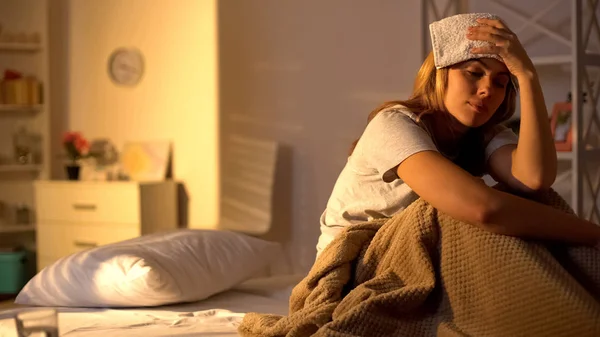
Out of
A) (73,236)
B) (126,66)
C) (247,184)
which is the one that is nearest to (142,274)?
(247,184)

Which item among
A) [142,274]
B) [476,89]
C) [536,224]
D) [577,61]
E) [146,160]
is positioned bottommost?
[142,274]

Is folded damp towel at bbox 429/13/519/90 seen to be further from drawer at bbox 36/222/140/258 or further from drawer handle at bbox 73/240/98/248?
drawer handle at bbox 73/240/98/248

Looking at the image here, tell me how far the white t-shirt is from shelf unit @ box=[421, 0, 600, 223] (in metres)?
1.23

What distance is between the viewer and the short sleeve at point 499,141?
5.66ft

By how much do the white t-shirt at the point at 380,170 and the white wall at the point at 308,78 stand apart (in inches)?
73.5

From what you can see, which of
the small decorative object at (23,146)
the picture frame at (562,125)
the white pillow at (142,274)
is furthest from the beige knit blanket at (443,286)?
the small decorative object at (23,146)

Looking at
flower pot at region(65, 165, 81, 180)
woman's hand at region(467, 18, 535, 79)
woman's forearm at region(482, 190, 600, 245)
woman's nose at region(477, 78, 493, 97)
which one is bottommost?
flower pot at region(65, 165, 81, 180)

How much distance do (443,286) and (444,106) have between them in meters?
0.41

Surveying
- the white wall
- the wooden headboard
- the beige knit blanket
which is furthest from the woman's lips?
the wooden headboard

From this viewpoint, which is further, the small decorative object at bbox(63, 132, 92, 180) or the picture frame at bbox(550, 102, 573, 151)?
the small decorative object at bbox(63, 132, 92, 180)

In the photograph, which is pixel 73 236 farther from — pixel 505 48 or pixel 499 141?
pixel 505 48

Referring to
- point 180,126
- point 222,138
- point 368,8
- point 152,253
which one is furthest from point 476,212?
point 180,126

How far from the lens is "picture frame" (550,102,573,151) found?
9.87 ft

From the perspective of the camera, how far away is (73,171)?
172 inches
